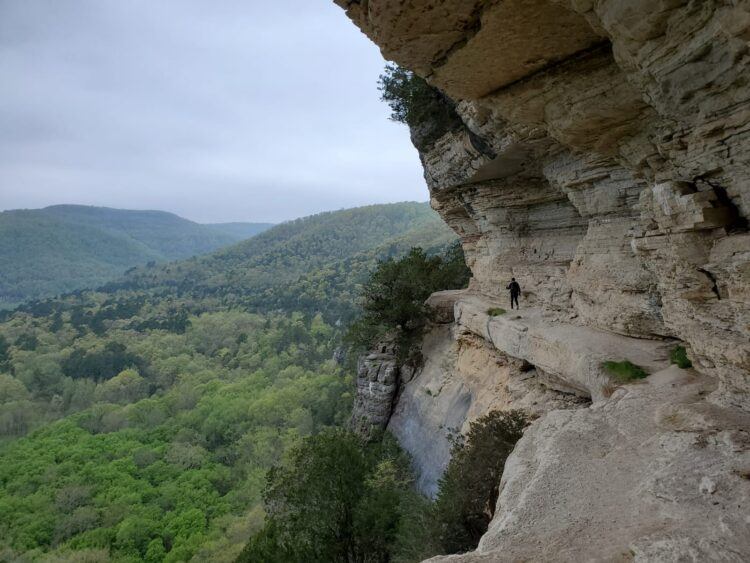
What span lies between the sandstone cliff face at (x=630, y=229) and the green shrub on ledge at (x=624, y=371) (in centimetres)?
24

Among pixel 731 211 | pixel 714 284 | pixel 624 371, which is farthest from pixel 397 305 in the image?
pixel 731 211

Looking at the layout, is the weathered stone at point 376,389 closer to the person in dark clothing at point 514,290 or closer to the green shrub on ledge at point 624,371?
the person in dark clothing at point 514,290

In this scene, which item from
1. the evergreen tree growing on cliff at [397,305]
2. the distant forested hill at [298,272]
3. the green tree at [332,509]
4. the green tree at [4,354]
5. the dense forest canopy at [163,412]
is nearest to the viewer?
the green tree at [332,509]

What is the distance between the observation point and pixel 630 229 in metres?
11.2

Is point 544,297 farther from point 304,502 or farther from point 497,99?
point 304,502

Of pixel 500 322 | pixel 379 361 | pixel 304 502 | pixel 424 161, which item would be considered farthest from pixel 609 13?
pixel 379 361

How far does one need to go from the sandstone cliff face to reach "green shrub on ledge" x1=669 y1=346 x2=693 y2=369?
11.4 inches

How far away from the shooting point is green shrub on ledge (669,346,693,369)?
8.63m

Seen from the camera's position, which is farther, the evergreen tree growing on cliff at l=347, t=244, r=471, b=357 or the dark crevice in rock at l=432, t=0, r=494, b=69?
the evergreen tree growing on cliff at l=347, t=244, r=471, b=357

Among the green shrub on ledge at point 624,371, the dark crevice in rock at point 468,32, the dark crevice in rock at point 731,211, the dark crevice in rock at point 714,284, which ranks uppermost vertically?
the dark crevice in rock at point 468,32

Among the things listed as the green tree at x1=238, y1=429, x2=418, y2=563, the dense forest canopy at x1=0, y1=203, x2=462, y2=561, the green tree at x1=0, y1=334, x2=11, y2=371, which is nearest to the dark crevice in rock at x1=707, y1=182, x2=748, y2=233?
the green tree at x1=238, y1=429, x2=418, y2=563

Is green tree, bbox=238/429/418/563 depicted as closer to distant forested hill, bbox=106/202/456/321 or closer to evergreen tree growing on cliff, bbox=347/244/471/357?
evergreen tree growing on cliff, bbox=347/244/471/357

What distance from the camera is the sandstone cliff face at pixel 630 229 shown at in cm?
513

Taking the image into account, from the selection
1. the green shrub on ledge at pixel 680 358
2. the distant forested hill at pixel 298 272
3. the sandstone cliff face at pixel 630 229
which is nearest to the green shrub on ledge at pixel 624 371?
the sandstone cliff face at pixel 630 229
